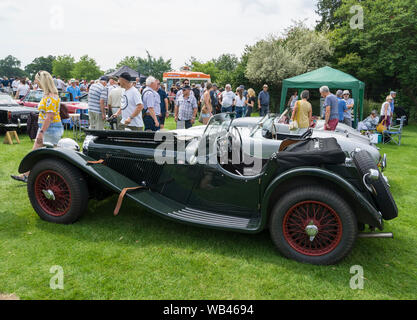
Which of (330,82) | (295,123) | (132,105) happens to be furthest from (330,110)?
(132,105)

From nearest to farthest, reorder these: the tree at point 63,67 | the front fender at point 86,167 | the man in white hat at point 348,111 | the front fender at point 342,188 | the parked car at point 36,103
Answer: the front fender at point 342,188
the front fender at point 86,167
the man in white hat at point 348,111
the parked car at point 36,103
the tree at point 63,67

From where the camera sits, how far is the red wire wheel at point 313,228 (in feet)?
9.81

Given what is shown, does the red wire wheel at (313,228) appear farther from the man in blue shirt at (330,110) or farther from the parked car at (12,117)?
the parked car at (12,117)

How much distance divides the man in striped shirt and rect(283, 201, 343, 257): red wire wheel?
614 centimetres

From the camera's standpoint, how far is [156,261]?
3115 millimetres

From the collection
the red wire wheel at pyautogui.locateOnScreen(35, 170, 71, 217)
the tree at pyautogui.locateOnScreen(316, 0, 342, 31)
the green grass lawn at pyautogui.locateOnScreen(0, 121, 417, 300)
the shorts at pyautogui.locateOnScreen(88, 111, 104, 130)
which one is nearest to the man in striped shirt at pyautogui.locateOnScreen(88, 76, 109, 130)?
the shorts at pyautogui.locateOnScreen(88, 111, 104, 130)

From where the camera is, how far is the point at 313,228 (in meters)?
2.98

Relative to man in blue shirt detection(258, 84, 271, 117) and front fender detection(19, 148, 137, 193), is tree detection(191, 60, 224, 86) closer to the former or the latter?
man in blue shirt detection(258, 84, 271, 117)

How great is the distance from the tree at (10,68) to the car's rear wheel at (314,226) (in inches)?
4500

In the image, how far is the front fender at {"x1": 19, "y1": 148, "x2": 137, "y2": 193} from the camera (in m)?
3.54

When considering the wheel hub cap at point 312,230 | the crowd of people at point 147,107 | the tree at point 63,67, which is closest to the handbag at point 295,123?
the crowd of people at point 147,107

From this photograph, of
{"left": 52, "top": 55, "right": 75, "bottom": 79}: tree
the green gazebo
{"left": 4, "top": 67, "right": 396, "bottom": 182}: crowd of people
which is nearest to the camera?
{"left": 4, "top": 67, "right": 396, "bottom": 182}: crowd of people
